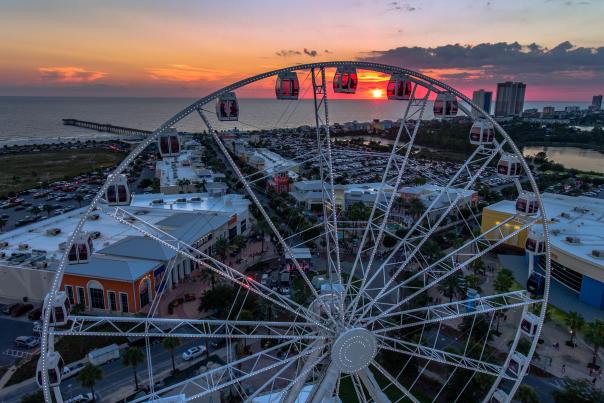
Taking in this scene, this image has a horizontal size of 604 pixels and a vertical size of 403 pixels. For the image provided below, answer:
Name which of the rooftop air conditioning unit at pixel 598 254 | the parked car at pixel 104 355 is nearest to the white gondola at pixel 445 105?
the parked car at pixel 104 355

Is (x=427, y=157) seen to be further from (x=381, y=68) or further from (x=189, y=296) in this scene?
(x=381, y=68)

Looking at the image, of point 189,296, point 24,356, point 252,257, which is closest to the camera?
point 24,356

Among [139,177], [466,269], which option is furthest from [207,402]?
[139,177]

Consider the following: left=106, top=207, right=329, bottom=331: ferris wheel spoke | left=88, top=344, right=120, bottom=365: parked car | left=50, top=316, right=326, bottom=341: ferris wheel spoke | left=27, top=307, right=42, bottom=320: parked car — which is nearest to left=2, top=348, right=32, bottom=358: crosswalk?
left=27, top=307, right=42, bottom=320: parked car

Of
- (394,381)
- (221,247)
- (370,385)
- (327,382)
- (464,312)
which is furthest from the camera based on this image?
(221,247)

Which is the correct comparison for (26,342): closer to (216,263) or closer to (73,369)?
(73,369)

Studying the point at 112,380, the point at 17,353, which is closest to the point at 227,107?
the point at 112,380

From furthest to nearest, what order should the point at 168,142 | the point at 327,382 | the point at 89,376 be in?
the point at 89,376 → the point at 327,382 → the point at 168,142
